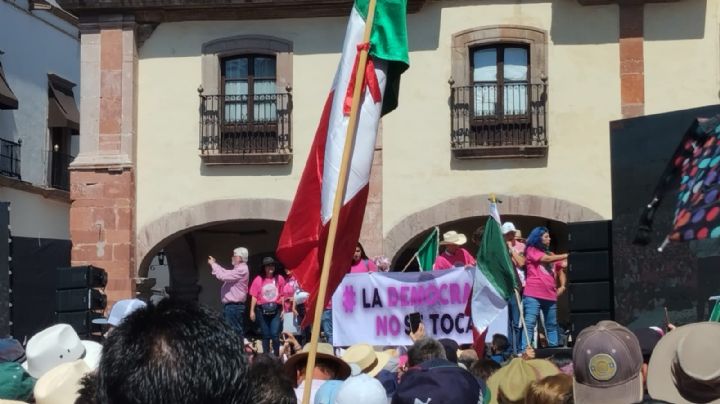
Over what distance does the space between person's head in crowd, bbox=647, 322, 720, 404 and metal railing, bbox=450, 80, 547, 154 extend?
13752 millimetres

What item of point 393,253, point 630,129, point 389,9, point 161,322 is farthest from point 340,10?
point 161,322

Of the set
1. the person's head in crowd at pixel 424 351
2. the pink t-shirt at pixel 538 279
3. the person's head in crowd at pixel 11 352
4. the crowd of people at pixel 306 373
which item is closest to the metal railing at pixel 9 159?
the pink t-shirt at pixel 538 279

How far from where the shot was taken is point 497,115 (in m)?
18.5

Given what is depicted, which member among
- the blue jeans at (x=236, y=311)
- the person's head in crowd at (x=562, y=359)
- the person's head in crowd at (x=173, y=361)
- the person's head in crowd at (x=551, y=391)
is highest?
the person's head in crowd at (x=173, y=361)

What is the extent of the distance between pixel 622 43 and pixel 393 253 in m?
4.45

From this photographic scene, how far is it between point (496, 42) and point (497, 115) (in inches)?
42.5

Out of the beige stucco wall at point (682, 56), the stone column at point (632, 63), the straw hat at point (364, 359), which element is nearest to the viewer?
the straw hat at point (364, 359)

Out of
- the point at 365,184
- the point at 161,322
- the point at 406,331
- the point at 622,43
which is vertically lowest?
the point at 406,331

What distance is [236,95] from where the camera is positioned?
1934 cm

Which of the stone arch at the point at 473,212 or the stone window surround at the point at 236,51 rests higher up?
the stone window surround at the point at 236,51

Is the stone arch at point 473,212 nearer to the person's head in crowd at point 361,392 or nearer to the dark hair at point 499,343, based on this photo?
the dark hair at point 499,343

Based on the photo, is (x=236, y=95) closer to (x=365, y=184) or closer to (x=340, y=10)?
(x=340, y=10)

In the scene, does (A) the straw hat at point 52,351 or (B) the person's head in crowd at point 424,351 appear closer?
(A) the straw hat at point 52,351

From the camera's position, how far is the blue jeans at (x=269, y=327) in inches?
640
